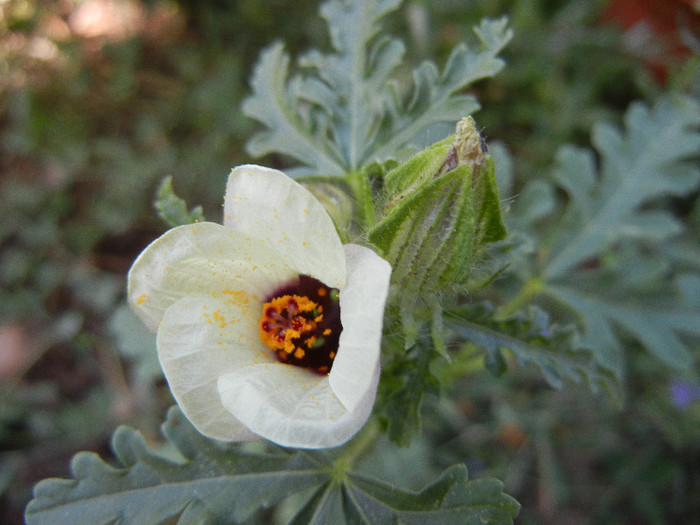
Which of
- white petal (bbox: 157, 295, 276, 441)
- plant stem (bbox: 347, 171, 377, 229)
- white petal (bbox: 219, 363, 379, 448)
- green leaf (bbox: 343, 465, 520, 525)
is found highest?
plant stem (bbox: 347, 171, 377, 229)

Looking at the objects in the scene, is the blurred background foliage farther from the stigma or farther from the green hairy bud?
the green hairy bud

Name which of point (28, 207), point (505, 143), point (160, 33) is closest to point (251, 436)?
point (505, 143)

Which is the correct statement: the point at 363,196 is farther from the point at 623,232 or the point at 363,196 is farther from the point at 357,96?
the point at 623,232

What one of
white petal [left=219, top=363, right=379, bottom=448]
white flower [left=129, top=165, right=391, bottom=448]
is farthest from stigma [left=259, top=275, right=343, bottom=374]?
white petal [left=219, top=363, right=379, bottom=448]

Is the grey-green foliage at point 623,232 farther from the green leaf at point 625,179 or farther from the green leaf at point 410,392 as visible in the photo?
the green leaf at point 410,392

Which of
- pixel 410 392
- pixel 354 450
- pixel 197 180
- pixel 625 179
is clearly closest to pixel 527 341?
pixel 410 392

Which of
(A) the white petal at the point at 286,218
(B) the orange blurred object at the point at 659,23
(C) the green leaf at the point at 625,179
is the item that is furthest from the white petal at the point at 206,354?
(B) the orange blurred object at the point at 659,23

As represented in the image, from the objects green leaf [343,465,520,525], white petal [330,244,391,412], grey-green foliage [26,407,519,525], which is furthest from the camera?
grey-green foliage [26,407,519,525]
